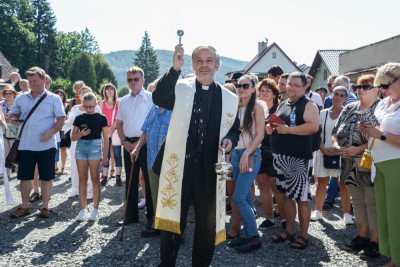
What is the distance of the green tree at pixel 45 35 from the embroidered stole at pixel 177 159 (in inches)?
2992

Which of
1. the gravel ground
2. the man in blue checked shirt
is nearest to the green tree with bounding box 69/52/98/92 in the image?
the gravel ground

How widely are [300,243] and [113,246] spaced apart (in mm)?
2267

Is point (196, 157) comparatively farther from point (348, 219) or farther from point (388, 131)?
point (348, 219)

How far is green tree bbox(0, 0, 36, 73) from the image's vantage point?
2068 inches

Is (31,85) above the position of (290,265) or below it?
above

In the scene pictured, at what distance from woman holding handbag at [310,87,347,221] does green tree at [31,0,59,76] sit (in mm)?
74407

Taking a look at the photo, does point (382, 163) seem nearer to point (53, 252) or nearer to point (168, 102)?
point (168, 102)

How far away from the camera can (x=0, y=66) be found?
4894cm

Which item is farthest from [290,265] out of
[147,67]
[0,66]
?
[147,67]

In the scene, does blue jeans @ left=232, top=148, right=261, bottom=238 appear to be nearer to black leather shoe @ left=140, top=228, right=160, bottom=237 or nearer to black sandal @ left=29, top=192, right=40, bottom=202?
black leather shoe @ left=140, top=228, right=160, bottom=237

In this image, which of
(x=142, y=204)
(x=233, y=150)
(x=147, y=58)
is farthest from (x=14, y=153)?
(x=147, y=58)

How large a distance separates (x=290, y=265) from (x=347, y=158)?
4.96ft

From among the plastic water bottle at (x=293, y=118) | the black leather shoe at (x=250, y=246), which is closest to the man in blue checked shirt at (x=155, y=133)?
Result: the black leather shoe at (x=250, y=246)

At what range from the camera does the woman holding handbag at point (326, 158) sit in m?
5.82
